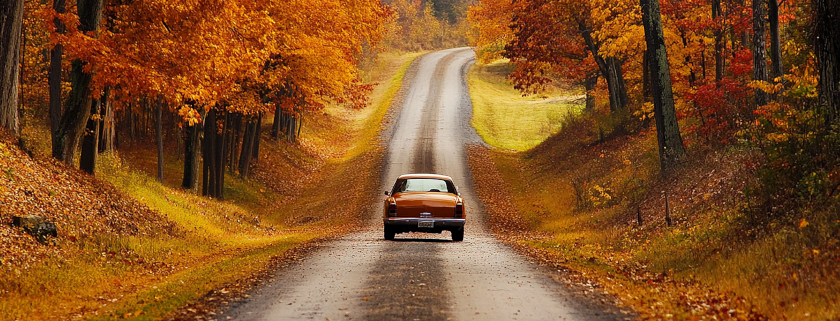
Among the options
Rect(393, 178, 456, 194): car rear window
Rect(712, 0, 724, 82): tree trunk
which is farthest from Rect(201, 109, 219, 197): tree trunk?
Rect(712, 0, 724, 82): tree trunk

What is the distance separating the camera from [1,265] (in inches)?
459

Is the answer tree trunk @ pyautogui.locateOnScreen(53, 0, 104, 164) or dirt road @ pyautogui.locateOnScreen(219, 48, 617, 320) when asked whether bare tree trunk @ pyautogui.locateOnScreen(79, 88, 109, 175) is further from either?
dirt road @ pyautogui.locateOnScreen(219, 48, 617, 320)

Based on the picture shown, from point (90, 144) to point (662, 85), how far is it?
1462 centimetres

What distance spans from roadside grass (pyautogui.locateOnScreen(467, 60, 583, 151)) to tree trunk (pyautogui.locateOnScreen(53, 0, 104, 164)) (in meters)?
31.6

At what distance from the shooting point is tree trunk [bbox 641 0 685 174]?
862 inches

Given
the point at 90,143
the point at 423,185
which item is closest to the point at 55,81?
the point at 90,143

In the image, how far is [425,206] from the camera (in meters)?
18.3

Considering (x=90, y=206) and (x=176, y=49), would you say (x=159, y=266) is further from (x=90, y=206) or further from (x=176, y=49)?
(x=176, y=49)

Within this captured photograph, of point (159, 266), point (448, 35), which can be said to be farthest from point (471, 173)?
point (448, 35)

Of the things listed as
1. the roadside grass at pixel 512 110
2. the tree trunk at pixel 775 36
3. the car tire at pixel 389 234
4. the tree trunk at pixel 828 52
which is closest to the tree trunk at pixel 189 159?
the car tire at pixel 389 234

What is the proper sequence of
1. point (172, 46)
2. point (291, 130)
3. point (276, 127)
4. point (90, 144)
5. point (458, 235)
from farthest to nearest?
point (291, 130)
point (276, 127)
point (90, 144)
point (458, 235)
point (172, 46)

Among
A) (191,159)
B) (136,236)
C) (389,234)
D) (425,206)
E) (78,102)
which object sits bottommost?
(389,234)

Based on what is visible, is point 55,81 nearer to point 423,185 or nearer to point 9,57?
point 9,57

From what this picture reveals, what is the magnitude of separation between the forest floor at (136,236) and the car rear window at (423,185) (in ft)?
8.17
